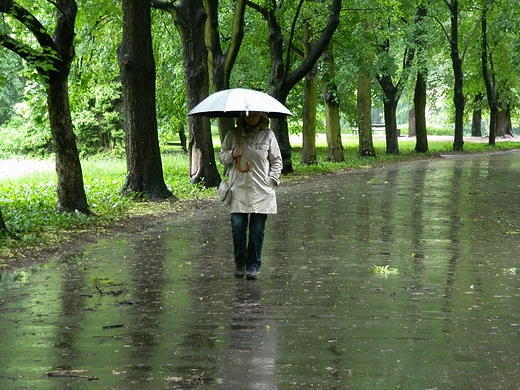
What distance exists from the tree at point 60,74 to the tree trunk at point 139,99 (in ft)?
10.3

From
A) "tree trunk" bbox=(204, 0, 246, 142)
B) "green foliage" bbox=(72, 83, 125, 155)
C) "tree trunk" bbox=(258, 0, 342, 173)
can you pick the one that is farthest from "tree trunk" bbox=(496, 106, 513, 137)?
"tree trunk" bbox=(204, 0, 246, 142)

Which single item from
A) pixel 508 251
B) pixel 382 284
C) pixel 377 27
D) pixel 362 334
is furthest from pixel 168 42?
pixel 362 334

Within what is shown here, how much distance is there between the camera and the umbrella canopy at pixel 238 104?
30.6 feet

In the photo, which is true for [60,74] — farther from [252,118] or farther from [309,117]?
[309,117]

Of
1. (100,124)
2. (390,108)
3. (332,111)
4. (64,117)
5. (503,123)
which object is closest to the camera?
(64,117)

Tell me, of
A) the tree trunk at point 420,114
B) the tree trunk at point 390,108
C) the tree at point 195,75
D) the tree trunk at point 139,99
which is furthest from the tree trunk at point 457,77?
the tree trunk at point 139,99

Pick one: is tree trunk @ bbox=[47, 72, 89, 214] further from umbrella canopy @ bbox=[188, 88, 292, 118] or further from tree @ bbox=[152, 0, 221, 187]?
tree @ bbox=[152, 0, 221, 187]

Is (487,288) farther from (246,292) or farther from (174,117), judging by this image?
(174,117)

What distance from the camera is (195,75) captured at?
22797mm

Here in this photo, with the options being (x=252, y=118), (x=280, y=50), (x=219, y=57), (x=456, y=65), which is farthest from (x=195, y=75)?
(x=456, y=65)

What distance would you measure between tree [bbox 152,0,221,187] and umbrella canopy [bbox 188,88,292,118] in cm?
1261

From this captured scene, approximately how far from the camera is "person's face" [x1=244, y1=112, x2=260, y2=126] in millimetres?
9523

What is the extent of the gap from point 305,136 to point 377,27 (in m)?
4.60

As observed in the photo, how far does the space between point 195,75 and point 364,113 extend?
1817 centimetres
